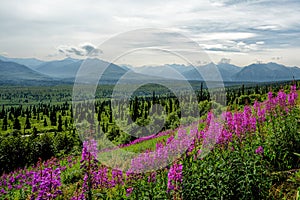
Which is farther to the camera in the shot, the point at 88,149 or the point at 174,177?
the point at 88,149

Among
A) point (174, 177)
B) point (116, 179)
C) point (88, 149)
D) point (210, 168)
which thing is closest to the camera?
point (174, 177)

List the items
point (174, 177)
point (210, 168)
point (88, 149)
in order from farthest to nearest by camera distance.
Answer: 1. point (210, 168)
2. point (88, 149)
3. point (174, 177)

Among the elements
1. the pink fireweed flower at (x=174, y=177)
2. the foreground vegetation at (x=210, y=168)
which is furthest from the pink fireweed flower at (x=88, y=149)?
the pink fireweed flower at (x=174, y=177)

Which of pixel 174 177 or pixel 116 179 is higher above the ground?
pixel 174 177

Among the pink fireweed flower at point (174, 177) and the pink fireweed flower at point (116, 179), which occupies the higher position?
the pink fireweed flower at point (174, 177)

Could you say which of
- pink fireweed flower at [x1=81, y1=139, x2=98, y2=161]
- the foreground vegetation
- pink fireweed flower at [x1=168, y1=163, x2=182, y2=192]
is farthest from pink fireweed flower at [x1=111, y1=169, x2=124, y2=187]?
pink fireweed flower at [x1=168, y1=163, x2=182, y2=192]

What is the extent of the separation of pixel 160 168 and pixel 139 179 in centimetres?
52


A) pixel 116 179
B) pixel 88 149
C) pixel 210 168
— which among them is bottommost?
pixel 116 179

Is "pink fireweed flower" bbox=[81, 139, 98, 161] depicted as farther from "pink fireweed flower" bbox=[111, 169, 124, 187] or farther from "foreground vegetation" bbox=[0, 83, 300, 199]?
"pink fireweed flower" bbox=[111, 169, 124, 187]

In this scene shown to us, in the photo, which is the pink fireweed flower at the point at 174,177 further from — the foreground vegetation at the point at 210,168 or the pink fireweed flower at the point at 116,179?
the pink fireweed flower at the point at 116,179

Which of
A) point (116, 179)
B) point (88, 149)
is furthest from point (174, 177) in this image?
point (116, 179)

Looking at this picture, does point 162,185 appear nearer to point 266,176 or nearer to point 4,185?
point 266,176

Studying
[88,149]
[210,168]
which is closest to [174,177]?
[210,168]

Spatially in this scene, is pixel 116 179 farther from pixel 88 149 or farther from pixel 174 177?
→ pixel 174 177
